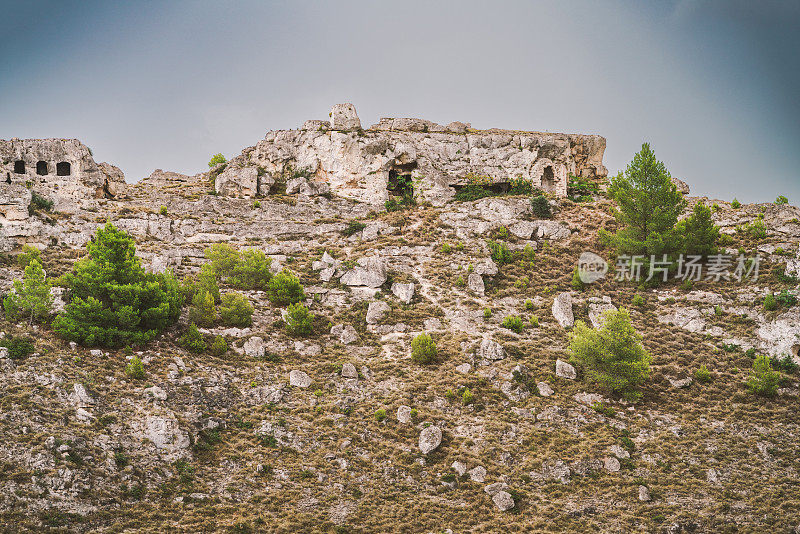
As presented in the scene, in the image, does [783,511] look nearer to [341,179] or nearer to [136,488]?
[136,488]

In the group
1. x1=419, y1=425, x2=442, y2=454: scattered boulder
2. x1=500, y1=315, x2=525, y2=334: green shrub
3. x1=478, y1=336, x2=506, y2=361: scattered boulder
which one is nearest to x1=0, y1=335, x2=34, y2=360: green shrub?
x1=419, y1=425, x2=442, y2=454: scattered boulder

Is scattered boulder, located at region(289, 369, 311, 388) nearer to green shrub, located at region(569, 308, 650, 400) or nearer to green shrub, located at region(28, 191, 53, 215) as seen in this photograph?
green shrub, located at region(569, 308, 650, 400)

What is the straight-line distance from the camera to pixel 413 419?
3022cm

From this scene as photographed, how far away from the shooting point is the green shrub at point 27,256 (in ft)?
123

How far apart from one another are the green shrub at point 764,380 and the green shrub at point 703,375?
205cm

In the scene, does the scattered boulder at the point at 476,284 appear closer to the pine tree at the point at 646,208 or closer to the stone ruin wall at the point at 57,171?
the pine tree at the point at 646,208

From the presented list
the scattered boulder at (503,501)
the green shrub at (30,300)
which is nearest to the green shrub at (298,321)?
the green shrub at (30,300)

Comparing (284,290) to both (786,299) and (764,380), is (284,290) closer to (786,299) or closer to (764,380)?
Answer: (764,380)

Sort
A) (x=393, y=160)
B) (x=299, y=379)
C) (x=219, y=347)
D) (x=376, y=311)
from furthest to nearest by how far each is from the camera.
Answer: (x=393, y=160) → (x=376, y=311) → (x=219, y=347) → (x=299, y=379)

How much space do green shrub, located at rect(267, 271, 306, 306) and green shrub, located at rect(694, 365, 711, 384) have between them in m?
27.3

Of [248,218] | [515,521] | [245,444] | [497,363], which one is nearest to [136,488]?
[245,444]

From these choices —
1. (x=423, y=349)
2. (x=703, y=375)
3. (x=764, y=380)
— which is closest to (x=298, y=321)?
(x=423, y=349)

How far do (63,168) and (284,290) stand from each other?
3296 centimetres

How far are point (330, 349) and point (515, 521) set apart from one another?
1644 cm
